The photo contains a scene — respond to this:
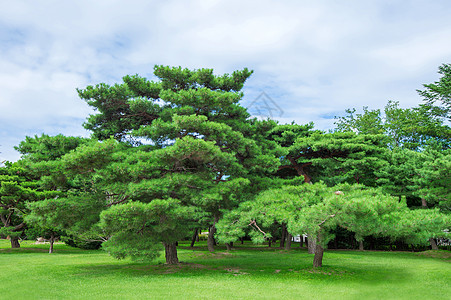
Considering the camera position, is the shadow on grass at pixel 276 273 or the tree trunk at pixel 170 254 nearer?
the shadow on grass at pixel 276 273

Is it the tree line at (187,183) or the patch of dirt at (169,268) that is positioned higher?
the tree line at (187,183)

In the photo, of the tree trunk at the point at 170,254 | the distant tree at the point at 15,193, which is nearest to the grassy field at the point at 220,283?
the tree trunk at the point at 170,254

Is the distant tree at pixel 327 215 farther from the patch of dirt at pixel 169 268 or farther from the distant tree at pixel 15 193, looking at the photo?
the distant tree at pixel 15 193

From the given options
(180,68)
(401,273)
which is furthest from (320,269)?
(180,68)

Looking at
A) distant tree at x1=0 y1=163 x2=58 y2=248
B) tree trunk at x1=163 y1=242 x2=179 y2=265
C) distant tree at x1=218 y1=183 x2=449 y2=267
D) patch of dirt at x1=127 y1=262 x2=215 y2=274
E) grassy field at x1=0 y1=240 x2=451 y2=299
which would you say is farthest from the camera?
distant tree at x1=0 y1=163 x2=58 y2=248

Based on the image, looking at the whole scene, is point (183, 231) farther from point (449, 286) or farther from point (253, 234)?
point (449, 286)

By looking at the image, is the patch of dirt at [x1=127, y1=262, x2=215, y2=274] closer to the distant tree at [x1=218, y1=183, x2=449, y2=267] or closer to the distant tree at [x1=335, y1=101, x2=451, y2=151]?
the distant tree at [x1=218, y1=183, x2=449, y2=267]

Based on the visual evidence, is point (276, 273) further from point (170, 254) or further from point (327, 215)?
point (170, 254)

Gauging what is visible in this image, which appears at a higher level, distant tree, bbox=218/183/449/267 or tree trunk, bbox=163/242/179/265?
distant tree, bbox=218/183/449/267

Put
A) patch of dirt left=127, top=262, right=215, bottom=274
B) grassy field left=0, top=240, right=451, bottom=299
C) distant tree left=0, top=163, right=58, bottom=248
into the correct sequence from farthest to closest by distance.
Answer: distant tree left=0, top=163, right=58, bottom=248
patch of dirt left=127, top=262, right=215, bottom=274
grassy field left=0, top=240, right=451, bottom=299

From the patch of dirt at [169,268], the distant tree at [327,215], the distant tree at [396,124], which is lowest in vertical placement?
the patch of dirt at [169,268]

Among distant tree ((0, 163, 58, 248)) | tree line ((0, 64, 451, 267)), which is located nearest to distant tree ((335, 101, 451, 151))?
tree line ((0, 64, 451, 267))

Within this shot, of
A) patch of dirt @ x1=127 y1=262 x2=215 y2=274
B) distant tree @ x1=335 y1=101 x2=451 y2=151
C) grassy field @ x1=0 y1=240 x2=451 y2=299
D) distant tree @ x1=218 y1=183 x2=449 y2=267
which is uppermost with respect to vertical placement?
distant tree @ x1=335 y1=101 x2=451 y2=151

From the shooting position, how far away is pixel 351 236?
27359 millimetres
